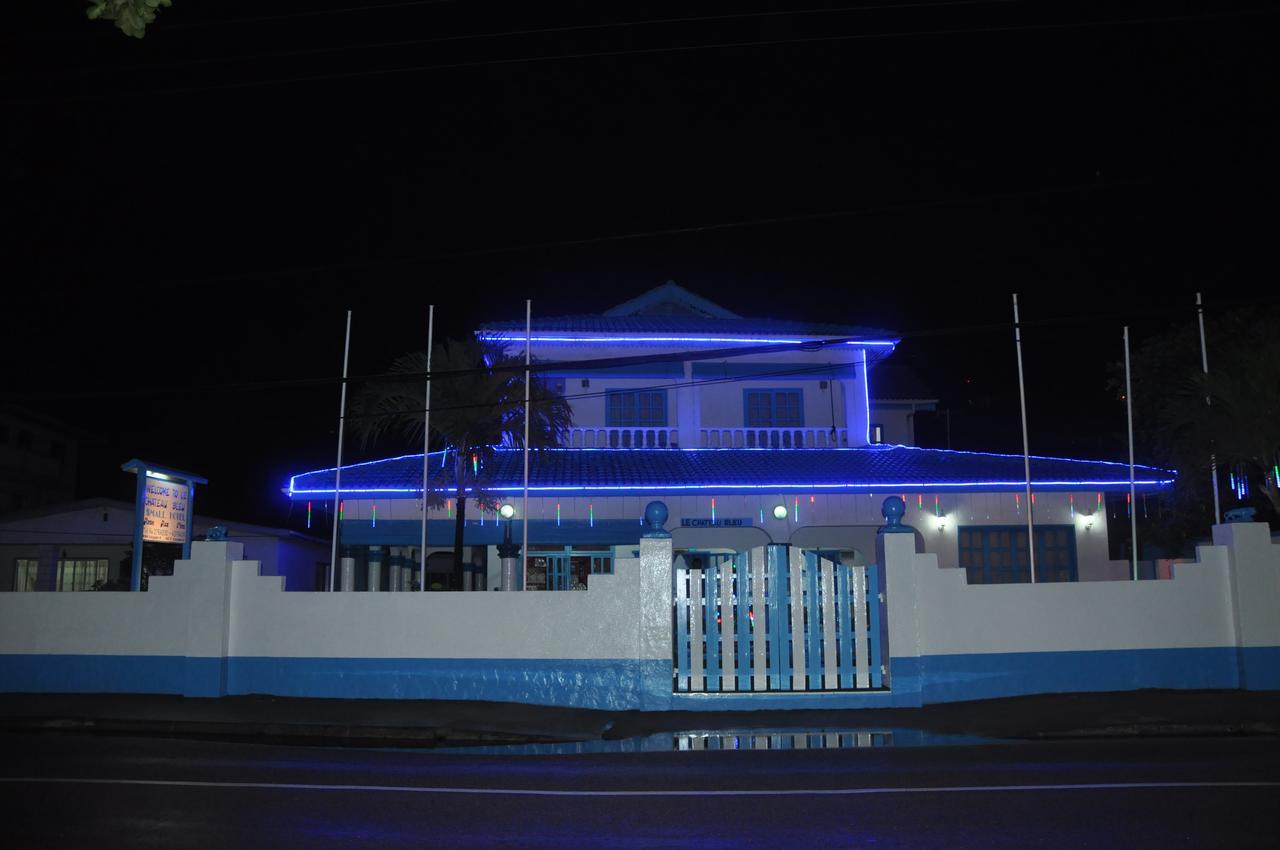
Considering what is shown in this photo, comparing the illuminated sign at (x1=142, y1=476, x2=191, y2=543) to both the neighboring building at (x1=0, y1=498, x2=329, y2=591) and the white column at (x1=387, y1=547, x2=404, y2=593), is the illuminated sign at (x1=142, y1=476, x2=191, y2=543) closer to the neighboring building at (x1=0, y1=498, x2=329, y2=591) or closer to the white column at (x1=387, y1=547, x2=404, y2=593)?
the white column at (x1=387, y1=547, x2=404, y2=593)

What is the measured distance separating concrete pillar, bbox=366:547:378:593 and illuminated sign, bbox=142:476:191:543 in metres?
7.62

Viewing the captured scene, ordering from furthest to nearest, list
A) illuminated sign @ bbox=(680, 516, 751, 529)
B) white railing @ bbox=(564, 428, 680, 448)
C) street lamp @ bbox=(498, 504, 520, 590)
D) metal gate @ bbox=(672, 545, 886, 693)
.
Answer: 1. white railing @ bbox=(564, 428, 680, 448)
2. illuminated sign @ bbox=(680, 516, 751, 529)
3. street lamp @ bbox=(498, 504, 520, 590)
4. metal gate @ bbox=(672, 545, 886, 693)

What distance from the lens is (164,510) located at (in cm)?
1596

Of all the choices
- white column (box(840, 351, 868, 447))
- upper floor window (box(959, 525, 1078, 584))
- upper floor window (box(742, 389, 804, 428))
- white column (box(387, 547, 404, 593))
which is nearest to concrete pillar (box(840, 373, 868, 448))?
white column (box(840, 351, 868, 447))

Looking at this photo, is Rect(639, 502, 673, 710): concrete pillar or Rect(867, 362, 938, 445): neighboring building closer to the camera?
Rect(639, 502, 673, 710): concrete pillar

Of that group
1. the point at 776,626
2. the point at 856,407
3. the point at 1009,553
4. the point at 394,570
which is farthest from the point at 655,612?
the point at 394,570

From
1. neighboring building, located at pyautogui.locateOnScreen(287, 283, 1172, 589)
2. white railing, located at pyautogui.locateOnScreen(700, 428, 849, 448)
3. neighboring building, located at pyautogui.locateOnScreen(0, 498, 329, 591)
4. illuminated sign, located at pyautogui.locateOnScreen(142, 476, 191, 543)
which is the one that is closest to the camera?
illuminated sign, located at pyautogui.locateOnScreen(142, 476, 191, 543)

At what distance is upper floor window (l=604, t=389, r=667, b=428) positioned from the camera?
83.7ft

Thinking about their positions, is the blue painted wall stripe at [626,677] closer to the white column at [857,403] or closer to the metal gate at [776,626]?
the metal gate at [776,626]

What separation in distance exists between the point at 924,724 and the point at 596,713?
3.91 meters

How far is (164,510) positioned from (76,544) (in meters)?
18.3

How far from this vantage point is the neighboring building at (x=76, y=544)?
3108cm

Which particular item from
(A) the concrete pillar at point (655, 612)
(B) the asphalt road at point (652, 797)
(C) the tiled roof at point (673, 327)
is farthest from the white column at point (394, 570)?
(B) the asphalt road at point (652, 797)

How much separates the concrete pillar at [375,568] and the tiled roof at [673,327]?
5801mm
